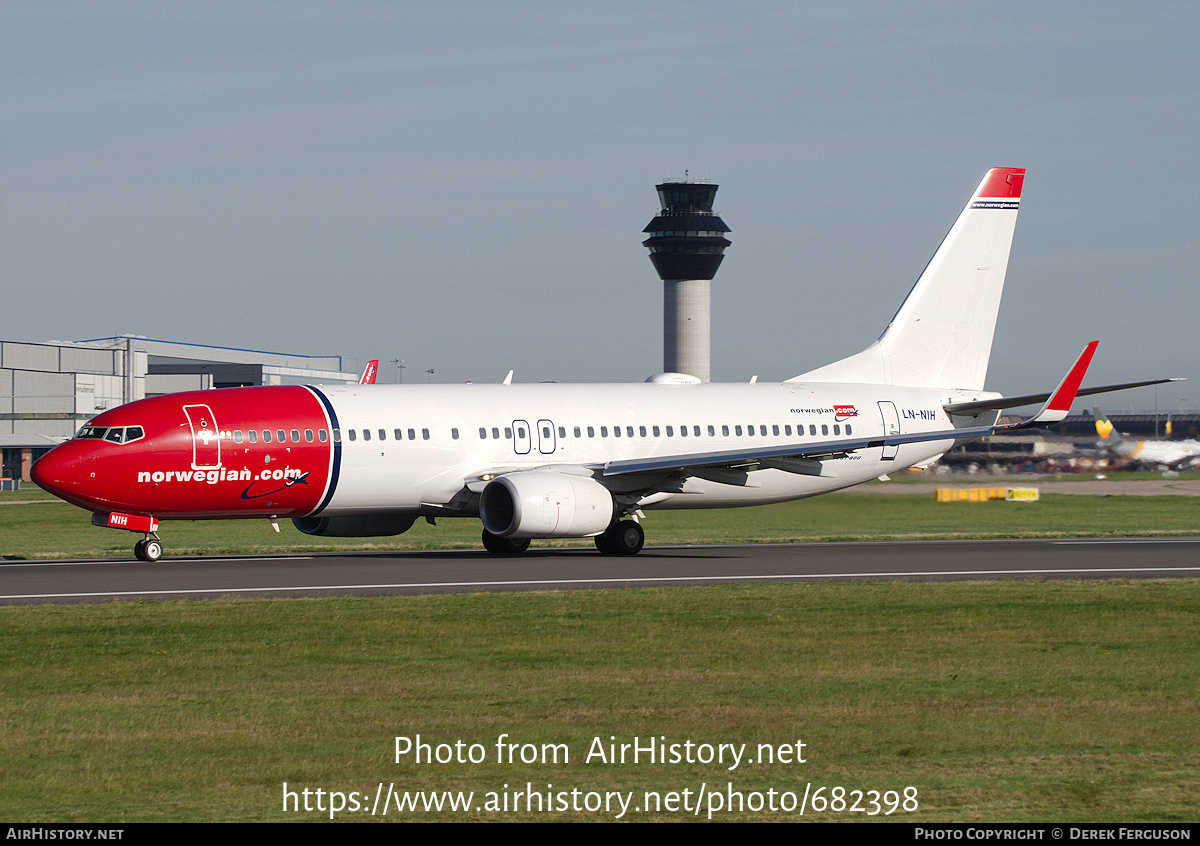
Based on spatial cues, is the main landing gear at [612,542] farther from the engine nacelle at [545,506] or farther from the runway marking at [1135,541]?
the runway marking at [1135,541]

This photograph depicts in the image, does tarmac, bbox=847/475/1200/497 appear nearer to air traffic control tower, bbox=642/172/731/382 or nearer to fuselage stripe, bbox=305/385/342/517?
fuselage stripe, bbox=305/385/342/517

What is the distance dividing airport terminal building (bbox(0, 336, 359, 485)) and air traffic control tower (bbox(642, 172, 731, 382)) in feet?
119

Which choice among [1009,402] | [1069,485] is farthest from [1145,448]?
[1009,402]

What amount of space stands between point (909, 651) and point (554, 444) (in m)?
17.0

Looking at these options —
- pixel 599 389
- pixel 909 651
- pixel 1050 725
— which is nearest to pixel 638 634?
pixel 909 651

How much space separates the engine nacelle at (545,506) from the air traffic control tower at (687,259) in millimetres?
95404

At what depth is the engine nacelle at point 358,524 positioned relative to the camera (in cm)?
3175

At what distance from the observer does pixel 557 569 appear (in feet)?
89.6

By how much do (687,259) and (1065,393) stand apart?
97409mm

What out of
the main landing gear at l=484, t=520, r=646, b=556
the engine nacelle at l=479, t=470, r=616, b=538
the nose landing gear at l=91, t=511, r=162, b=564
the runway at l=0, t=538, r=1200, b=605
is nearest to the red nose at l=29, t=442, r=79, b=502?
the nose landing gear at l=91, t=511, r=162, b=564

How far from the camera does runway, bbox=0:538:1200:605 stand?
23.3 metres

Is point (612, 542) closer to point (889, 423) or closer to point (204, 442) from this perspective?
point (889, 423)

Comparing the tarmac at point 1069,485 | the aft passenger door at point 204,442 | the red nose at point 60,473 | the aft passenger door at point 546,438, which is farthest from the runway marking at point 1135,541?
the red nose at point 60,473
